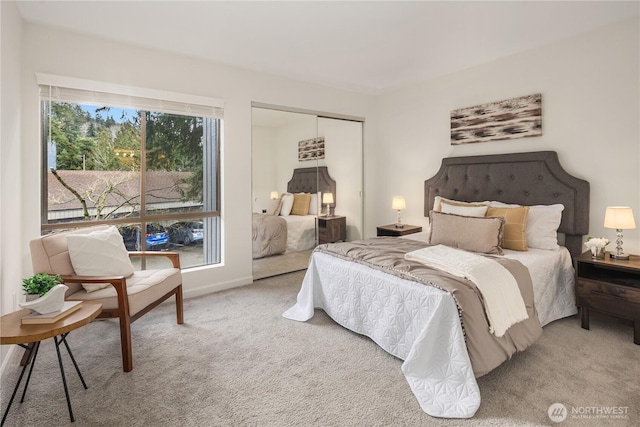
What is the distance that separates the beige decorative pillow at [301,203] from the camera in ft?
13.9

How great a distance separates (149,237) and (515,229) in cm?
→ 348

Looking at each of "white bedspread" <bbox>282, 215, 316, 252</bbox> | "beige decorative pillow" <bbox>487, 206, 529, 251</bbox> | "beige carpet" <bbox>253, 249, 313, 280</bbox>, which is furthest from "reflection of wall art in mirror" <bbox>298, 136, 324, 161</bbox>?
"beige decorative pillow" <bbox>487, 206, 529, 251</bbox>

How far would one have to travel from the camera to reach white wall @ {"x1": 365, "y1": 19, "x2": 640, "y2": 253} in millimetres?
2740

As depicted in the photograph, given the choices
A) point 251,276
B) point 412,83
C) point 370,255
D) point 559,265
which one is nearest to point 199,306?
point 251,276

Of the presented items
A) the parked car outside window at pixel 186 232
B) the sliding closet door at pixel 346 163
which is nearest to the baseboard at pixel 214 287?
the parked car outside window at pixel 186 232

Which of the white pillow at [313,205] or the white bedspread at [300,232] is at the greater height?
the white pillow at [313,205]

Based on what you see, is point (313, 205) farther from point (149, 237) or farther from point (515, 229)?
point (515, 229)

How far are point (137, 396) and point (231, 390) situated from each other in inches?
20.0

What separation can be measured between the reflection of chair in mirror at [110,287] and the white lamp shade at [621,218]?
11.3ft

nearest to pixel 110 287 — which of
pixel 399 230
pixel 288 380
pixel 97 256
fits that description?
pixel 97 256

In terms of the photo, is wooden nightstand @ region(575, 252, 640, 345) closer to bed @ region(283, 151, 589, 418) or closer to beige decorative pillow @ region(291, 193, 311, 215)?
bed @ region(283, 151, 589, 418)

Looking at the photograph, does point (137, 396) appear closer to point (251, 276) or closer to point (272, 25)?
point (251, 276)

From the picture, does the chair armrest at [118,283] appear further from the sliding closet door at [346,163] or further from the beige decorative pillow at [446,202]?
the beige decorative pillow at [446,202]

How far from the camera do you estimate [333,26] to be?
110 inches
